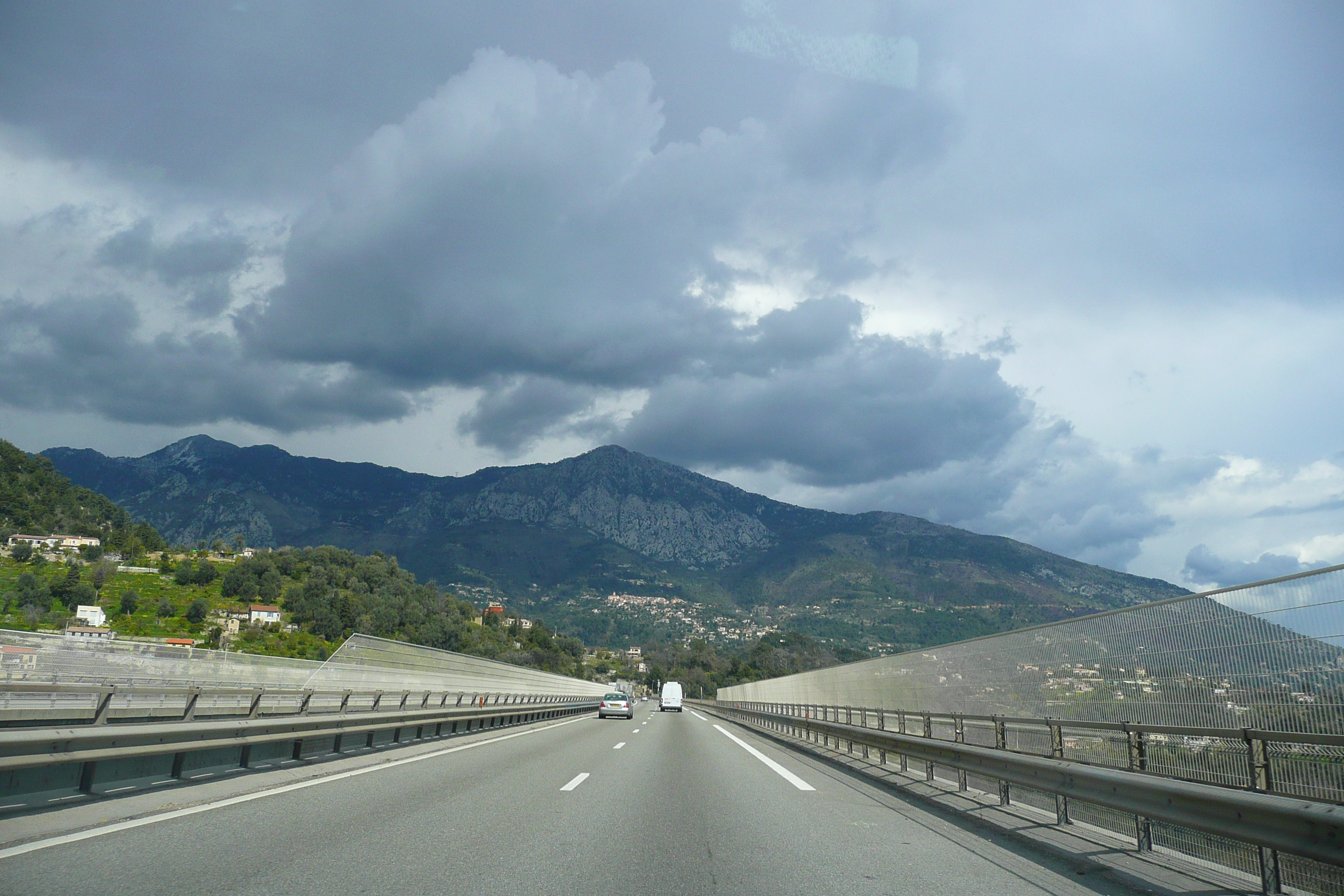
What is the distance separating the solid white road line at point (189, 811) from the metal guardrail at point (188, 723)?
993 mm

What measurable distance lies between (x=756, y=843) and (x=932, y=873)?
1.83 m

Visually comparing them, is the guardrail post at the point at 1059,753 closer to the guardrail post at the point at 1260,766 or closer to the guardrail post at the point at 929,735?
the guardrail post at the point at 1260,766

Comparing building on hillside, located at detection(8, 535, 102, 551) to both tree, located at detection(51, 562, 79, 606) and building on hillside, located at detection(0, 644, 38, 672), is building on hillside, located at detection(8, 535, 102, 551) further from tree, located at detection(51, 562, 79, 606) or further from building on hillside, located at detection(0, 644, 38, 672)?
building on hillside, located at detection(0, 644, 38, 672)

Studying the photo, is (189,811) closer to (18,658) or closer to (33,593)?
(18,658)

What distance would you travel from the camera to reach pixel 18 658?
1424cm


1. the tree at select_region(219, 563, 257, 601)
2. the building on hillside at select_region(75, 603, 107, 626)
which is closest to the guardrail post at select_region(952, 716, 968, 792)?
the building on hillside at select_region(75, 603, 107, 626)

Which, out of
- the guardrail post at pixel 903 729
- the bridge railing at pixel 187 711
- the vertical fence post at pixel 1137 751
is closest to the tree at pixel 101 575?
the bridge railing at pixel 187 711

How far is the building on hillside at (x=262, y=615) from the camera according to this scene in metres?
120

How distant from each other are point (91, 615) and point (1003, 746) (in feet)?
358

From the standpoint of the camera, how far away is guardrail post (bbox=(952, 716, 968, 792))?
464 inches

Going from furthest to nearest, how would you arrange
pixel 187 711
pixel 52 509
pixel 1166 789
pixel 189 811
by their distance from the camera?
pixel 52 509
pixel 187 711
pixel 189 811
pixel 1166 789

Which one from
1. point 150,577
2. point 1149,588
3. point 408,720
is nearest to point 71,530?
point 150,577

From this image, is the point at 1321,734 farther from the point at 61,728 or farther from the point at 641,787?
the point at 61,728

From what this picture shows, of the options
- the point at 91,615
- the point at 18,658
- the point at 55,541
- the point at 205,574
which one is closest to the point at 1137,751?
the point at 18,658
